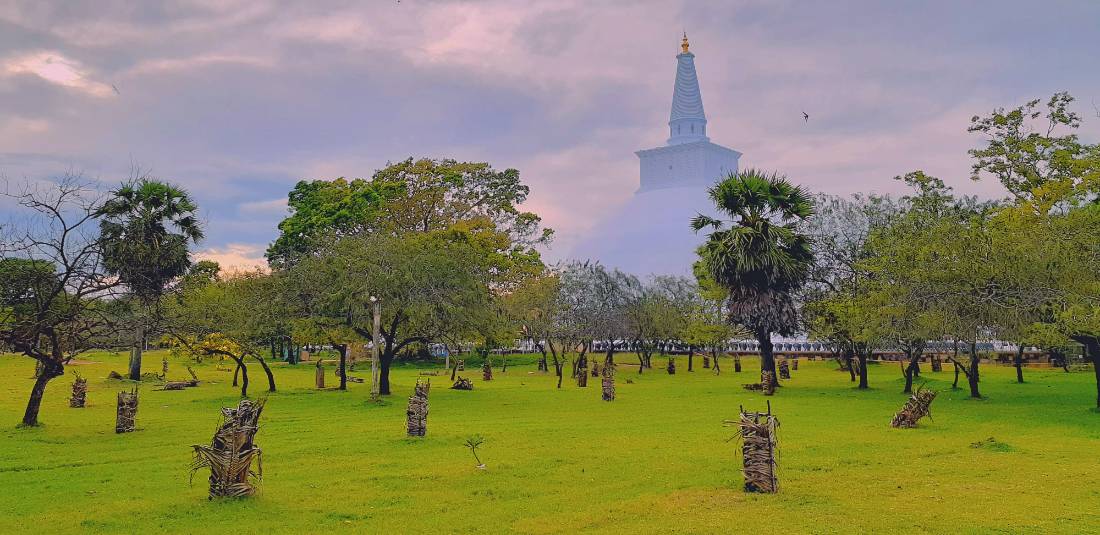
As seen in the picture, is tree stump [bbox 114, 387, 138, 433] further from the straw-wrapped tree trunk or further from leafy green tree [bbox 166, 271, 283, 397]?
the straw-wrapped tree trunk

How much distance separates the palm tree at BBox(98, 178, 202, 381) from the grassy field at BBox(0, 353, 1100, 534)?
425 cm

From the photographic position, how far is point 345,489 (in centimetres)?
1382

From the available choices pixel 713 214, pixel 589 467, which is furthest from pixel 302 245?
pixel 713 214

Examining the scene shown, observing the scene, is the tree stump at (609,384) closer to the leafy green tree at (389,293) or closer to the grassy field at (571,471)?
the grassy field at (571,471)

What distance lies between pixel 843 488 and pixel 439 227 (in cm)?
4955

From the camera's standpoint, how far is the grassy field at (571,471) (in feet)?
38.1

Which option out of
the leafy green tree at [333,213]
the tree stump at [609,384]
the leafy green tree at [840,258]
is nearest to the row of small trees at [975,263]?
the leafy green tree at [840,258]

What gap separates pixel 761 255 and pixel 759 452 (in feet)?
77.2

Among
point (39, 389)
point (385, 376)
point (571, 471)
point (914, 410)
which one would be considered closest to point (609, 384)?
point (385, 376)

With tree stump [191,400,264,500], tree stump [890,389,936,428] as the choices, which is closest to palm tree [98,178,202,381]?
tree stump [191,400,264,500]

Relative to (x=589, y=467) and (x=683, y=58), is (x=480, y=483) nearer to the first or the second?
(x=589, y=467)

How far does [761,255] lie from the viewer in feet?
116

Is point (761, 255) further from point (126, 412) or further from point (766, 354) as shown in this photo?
point (126, 412)

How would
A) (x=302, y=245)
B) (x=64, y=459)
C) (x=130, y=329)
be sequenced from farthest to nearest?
(x=302, y=245)
(x=130, y=329)
(x=64, y=459)
